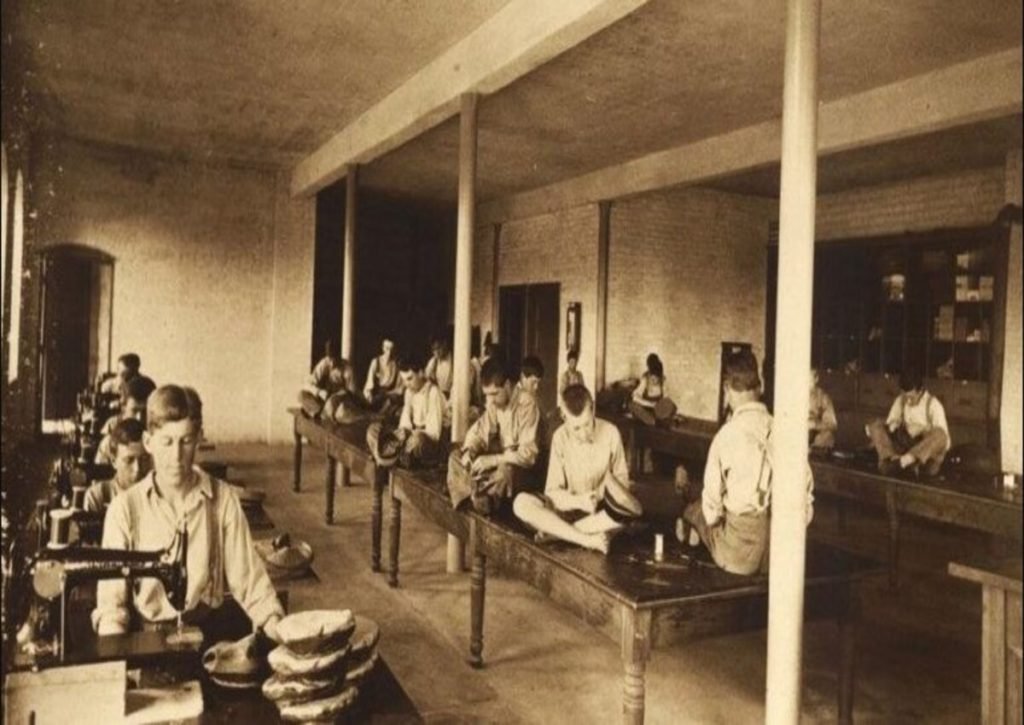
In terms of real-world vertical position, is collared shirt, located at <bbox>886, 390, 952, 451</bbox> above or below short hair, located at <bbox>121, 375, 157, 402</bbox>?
below

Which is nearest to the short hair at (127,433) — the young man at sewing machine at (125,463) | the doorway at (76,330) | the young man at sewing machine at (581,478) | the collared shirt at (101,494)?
the young man at sewing machine at (125,463)

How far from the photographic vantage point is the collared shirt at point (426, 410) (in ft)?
24.3

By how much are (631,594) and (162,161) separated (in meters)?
11.1

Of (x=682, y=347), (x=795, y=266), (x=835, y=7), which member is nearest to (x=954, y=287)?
(x=682, y=347)

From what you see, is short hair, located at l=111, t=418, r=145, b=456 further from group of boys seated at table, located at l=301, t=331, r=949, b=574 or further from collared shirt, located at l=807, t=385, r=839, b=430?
collared shirt, located at l=807, t=385, r=839, b=430

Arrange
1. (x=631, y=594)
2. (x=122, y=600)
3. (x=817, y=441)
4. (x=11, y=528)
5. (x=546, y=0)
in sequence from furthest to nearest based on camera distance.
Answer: (x=817, y=441) → (x=546, y=0) → (x=631, y=594) → (x=122, y=600) → (x=11, y=528)

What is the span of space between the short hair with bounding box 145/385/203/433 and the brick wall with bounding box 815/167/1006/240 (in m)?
9.86

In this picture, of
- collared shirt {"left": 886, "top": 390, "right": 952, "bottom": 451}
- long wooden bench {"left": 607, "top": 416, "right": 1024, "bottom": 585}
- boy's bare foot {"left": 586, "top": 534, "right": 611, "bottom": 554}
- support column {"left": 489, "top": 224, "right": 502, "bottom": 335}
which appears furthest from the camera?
support column {"left": 489, "top": 224, "right": 502, "bottom": 335}

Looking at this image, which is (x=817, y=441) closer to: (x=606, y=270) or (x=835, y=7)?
(x=835, y=7)

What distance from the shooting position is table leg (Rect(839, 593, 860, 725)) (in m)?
3.69

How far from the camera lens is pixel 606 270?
11.6 meters

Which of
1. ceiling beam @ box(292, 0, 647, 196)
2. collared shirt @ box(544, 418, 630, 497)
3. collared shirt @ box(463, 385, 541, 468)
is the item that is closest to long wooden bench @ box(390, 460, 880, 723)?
collared shirt @ box(544, 418, 630, 497)

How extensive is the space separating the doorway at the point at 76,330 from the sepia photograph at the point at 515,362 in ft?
0.18

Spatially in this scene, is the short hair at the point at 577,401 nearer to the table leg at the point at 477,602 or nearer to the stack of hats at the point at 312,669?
the table leg at the point at 477,602
